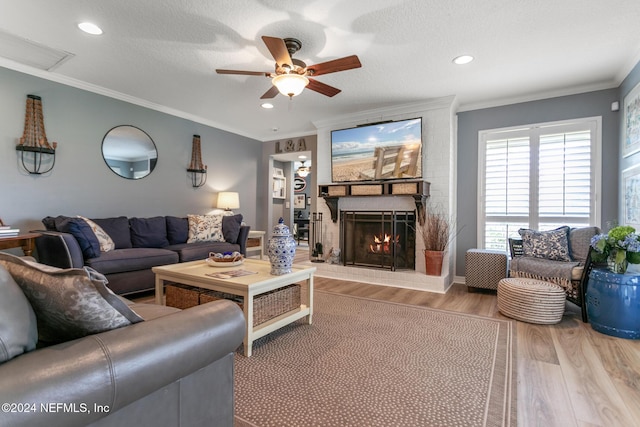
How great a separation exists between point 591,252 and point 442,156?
192 cm

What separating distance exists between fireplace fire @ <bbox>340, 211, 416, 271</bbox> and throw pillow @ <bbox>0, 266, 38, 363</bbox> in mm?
3897

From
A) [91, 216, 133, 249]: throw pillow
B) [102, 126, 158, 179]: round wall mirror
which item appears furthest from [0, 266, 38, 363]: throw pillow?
[102, 126, 158, 179]: round wall mirror

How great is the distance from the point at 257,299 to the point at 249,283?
246mm

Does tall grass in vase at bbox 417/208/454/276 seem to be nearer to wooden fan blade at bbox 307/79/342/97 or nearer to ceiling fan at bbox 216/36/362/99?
wooden fan blade at bbox 307/79/342/97

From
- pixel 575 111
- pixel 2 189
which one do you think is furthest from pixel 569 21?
pixel 2 189

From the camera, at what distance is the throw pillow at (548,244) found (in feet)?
10.8

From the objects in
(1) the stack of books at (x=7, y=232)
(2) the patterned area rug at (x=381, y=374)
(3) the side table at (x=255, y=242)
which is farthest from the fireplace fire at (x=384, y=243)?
(1) the stack of books at (x=7, y=232)

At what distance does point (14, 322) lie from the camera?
78 cm

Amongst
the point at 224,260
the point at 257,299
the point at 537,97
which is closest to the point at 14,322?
the point at 257,299

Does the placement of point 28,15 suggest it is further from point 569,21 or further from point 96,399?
point 569,21

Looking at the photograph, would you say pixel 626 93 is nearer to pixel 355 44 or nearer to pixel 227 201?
pixel 355 44

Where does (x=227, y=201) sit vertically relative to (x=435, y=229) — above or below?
above

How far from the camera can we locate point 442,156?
411 centimetres

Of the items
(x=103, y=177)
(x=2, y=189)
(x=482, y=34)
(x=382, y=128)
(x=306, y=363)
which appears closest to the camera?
(x=306, y=363)
